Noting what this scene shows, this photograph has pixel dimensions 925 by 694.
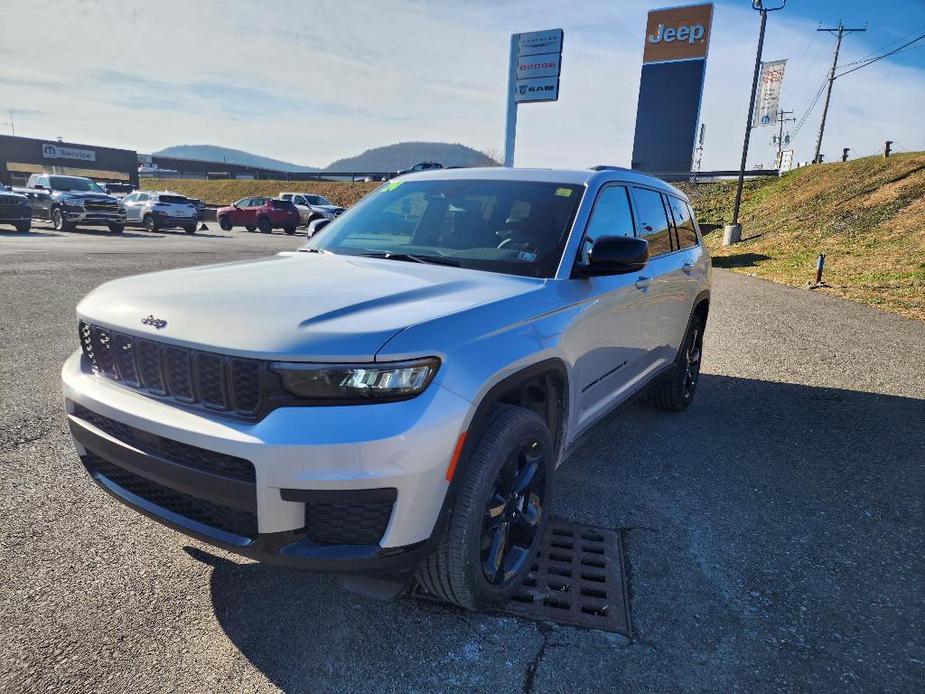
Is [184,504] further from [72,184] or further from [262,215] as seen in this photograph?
[262,215]

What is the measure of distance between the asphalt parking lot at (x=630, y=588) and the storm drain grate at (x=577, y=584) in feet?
0.22

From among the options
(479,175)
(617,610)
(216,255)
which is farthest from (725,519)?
(216,255)

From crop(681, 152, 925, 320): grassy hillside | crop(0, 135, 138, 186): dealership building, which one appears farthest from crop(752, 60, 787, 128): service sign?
crop(0, 135, 138, 186): dealership building

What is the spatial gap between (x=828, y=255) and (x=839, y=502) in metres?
17.3

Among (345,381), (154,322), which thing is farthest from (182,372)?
(345,381)

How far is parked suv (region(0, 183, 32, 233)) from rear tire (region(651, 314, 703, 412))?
22416mm

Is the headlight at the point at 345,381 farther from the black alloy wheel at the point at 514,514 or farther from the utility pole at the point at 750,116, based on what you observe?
the utility pole at the point at 750,116

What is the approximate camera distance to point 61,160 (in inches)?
2435

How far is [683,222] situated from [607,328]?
2.23 meters

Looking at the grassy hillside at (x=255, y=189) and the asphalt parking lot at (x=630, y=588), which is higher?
the grassy hillside at (x=255, y=189)

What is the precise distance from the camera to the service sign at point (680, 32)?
7056 centimetres

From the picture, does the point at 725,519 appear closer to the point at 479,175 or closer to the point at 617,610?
the point at 617,610

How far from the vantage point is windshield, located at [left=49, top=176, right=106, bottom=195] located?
22438 mm

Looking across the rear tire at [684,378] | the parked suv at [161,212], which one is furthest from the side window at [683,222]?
the parked suv at [161,212]
